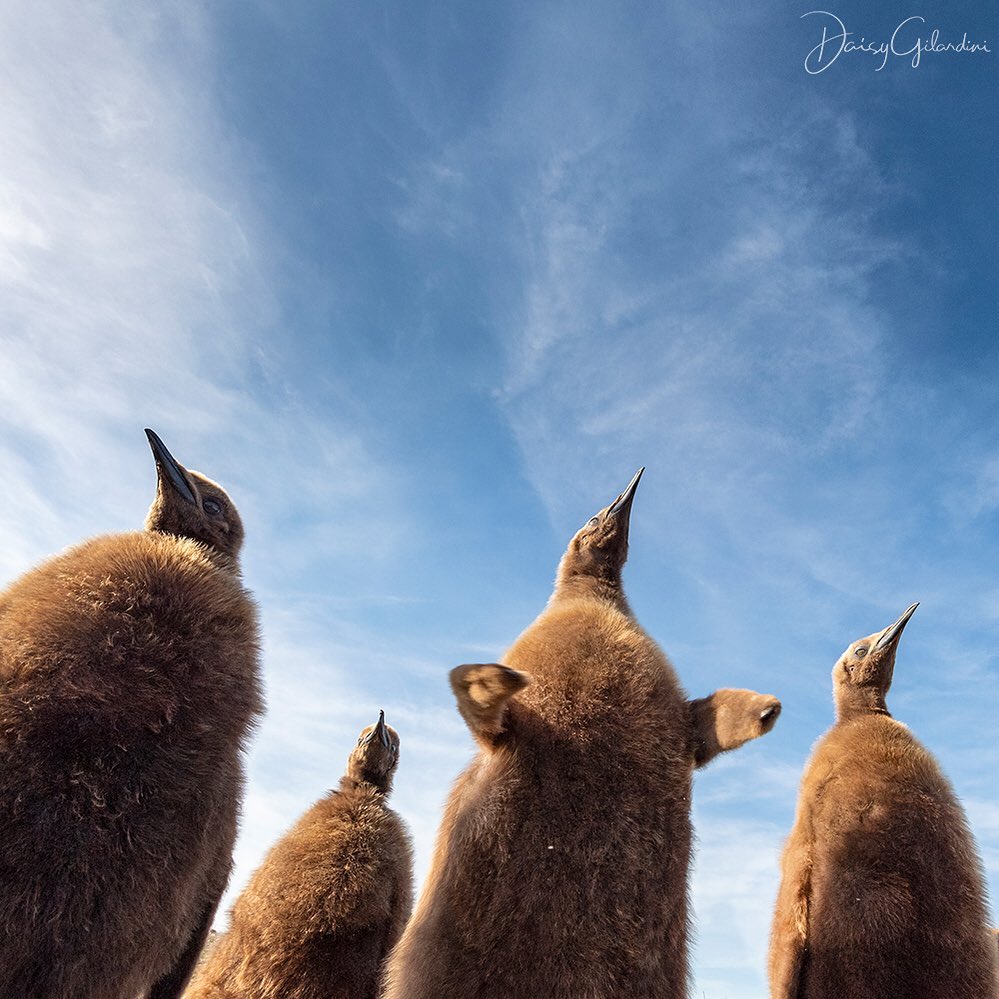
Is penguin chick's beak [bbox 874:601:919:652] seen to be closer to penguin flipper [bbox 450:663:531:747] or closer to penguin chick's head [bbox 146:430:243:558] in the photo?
penguin flipper [bbox 450:663:531:747]

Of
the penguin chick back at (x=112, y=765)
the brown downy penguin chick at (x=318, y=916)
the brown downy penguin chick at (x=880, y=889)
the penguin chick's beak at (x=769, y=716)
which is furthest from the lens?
the brown downy penguin chick at (x=318, y=916)

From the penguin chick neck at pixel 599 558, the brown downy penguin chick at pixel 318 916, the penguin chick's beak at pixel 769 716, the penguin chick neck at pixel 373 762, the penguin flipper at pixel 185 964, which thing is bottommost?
the penguin flipper at pixel 185 964

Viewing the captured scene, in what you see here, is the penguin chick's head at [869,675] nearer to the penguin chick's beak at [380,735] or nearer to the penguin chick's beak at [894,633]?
the penguin chick's beak at [894,633]

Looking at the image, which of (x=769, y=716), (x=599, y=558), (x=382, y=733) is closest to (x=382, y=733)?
(x=382, y=733)

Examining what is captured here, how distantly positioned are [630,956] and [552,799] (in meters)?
0.95

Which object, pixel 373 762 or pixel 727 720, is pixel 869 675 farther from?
pixel 373 762

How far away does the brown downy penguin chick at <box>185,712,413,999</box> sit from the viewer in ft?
21.3

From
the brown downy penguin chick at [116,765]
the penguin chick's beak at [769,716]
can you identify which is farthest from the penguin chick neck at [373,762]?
the penguin chick's beak at [769,716]

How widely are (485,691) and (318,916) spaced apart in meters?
2.98

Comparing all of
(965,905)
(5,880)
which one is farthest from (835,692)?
(5,880)

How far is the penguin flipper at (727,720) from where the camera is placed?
5121 millimetres

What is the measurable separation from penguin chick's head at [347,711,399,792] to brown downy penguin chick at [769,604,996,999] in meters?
3.90

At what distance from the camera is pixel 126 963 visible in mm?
4734

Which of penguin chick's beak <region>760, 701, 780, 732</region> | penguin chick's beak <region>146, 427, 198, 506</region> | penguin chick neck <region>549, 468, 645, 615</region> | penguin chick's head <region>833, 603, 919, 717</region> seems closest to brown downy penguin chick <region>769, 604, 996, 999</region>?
penguin chick's head <region>833, 603, 919, 717</region>
